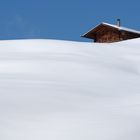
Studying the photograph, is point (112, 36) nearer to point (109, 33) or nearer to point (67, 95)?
point (109, 33)

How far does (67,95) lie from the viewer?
5.27 feet

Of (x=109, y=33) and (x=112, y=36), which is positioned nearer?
(x=112, y=36)

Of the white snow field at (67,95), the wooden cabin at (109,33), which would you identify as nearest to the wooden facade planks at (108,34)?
the wooden cabin at (109,33)

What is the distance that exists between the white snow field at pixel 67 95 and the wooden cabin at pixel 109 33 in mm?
17720

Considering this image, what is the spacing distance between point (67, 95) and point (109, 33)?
1955cm

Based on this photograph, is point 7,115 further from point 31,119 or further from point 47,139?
point 47,139

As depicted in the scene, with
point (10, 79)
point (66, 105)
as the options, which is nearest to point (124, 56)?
point (10, 79)

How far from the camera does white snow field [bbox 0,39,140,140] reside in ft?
4.06

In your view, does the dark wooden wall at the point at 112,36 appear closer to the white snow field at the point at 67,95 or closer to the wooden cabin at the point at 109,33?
the wooden cabin at the point at 109,33

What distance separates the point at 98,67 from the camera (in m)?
2.25

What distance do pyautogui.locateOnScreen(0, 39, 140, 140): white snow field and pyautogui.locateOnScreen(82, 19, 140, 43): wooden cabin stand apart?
698 inches

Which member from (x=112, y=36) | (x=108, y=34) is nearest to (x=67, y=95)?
(x=112, y=36)

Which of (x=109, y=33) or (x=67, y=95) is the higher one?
(x=109, y=33)

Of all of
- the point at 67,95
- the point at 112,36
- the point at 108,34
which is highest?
the point at 108,34
